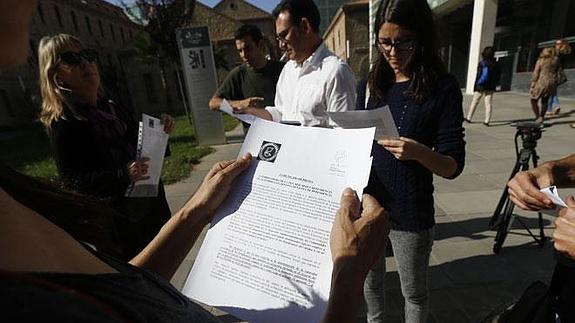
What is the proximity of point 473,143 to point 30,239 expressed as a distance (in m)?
7.34

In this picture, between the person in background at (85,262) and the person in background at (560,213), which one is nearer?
the person in background at (85,262)

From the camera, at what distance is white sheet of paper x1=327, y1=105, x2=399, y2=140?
52.4 inches

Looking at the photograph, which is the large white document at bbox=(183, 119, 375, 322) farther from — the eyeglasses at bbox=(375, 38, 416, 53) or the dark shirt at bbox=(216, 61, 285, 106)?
the dark shirt at bbox=(216, 61, 285, 106)

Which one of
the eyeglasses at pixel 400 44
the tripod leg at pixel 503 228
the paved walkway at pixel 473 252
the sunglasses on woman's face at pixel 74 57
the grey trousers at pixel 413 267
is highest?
the sunglasses on woman's face at pixel 74 57

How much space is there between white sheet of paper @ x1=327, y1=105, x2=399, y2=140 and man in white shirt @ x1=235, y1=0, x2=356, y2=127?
513 millimetres

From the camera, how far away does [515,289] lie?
243 cm

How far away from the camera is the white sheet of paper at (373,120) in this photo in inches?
52.4

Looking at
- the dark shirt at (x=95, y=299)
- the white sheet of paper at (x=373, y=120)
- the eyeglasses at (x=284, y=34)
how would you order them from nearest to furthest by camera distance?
the dark shirt at (x=95, y=299) → the white sheet of paper at (x=373, y=120) → the eyeglasses at (x=284, y=34)

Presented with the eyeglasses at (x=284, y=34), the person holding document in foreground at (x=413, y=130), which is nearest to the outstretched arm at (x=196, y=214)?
the person holding document in foreground at (x=413, y=130)

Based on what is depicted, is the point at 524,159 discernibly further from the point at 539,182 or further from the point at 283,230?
the point at 283,230

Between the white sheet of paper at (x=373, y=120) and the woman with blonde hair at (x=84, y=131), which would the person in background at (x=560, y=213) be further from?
the woman with blonde hair at (x=84, y=131)

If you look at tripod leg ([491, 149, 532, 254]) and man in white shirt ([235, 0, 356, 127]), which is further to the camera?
tripod leg ([491, 149, 532, 254])

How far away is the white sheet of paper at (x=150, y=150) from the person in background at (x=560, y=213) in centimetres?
191

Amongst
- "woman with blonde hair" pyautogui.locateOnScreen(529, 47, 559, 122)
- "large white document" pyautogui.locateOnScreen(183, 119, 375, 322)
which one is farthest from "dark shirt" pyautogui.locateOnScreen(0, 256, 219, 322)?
"woman with blonde hair" pyautogui.locateOnScreen(529, 47, 559, 122)
